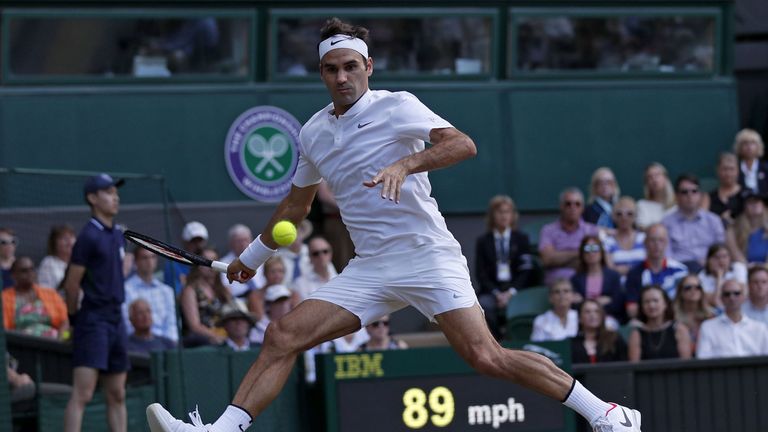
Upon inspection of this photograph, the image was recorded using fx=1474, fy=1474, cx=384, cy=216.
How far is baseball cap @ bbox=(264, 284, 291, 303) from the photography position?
11.5 metres

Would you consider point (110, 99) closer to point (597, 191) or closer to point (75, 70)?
point (75, 70)

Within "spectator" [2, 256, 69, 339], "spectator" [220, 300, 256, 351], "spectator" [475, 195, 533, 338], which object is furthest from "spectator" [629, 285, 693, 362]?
"spectator" [2, 256, 69, 339]

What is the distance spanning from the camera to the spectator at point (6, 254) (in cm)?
1082

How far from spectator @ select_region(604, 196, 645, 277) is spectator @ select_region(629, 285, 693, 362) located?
1.15 meters

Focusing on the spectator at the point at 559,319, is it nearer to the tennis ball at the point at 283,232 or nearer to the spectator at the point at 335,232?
the spectator at the point at 335,232

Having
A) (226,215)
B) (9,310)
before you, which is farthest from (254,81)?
(9,310)

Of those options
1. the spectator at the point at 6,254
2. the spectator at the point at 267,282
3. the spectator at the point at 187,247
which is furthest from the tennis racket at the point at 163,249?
the spectator at the point at 267,282

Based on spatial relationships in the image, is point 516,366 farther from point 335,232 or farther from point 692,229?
point 335,232

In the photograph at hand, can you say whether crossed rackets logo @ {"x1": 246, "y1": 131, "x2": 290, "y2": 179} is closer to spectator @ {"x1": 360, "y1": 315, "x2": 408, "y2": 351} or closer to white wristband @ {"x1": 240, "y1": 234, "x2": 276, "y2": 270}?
spectator @ {"x1": 360, "y1": 315, "x2": 408, "y2": 351}

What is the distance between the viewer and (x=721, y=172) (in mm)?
13883

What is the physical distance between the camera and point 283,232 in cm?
715

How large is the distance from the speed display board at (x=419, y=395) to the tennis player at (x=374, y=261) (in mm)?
2958

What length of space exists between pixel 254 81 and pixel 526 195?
120 inches

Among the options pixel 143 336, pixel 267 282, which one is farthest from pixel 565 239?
pixel 143 336
